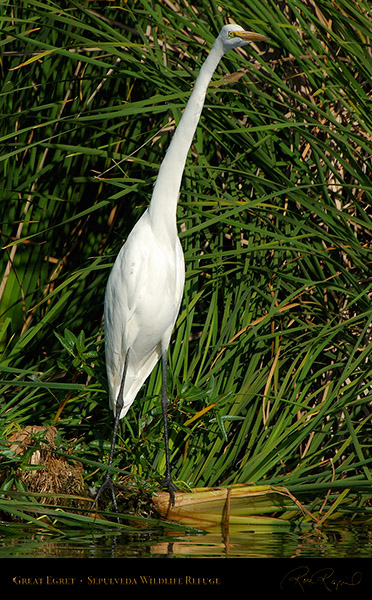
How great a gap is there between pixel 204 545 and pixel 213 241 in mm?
1129

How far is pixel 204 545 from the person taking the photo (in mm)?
1725

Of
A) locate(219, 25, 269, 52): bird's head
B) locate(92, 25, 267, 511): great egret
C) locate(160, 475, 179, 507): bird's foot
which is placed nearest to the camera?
locate(219, 25, 269, 52): bird's head

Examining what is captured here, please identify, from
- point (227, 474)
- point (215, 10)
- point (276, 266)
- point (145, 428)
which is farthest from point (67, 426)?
point (215, 10)

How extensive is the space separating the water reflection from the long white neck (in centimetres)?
93

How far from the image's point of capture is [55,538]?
5.72ft

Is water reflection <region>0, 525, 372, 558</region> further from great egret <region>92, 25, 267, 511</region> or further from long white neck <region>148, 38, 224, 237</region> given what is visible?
long white neck <region>148, 38, 224, 237</region>

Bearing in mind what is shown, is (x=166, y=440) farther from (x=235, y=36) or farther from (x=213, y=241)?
(x=235, y=36)

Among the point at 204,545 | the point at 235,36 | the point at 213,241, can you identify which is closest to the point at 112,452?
the point at 204,545

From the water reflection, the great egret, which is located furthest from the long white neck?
the water reflection

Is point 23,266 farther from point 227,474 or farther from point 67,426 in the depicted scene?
point 227,474

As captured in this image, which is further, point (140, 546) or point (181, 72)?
point (181, 72)

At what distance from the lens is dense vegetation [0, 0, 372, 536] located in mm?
2189

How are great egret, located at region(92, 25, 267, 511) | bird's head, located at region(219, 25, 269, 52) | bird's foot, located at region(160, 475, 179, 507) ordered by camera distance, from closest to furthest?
1. bird's head, located at region(219, 25, 269, 52)
2. bird's foot, located at region(160, 475, 179, 507)
3. great egret, located at region(92, 25, 267, 511)

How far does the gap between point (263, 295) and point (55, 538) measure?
103 cm
